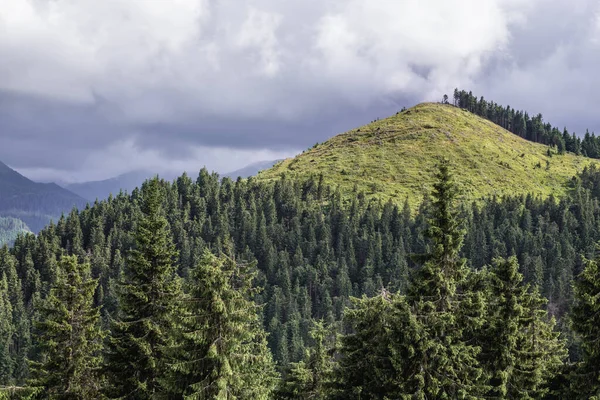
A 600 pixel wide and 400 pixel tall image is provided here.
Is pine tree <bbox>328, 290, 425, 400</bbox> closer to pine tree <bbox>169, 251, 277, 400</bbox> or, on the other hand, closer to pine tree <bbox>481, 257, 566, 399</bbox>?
pine tree <bbox>481, 257, 566, 399</bbox>

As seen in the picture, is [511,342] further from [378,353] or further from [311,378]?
[311,378]

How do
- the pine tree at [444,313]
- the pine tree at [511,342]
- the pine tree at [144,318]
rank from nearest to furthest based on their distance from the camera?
1. the pine tree at [444,313]
2. the pine tree at [144,318]
3. the pine tree at [511,342]

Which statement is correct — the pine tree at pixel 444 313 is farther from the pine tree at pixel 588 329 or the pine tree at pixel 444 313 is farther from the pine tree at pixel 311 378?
the pine tree at pixel 311 378

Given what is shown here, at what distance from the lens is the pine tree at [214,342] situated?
26078mm

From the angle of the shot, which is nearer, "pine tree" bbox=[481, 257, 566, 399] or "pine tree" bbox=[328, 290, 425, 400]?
"pine tree" bbox=[328, 290, 425, 400]

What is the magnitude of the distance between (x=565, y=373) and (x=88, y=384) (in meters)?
32.9

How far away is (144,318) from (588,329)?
28.2 meters

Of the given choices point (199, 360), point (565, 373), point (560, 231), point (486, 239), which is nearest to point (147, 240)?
point (199, 360)

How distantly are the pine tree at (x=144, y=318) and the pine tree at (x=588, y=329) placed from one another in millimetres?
25847

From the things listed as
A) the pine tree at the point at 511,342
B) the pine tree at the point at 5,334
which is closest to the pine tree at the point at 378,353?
the pine tree at the point at 511,342

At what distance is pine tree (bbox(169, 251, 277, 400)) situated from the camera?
2608 cm

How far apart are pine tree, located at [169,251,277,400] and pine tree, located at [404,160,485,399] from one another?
9.71m

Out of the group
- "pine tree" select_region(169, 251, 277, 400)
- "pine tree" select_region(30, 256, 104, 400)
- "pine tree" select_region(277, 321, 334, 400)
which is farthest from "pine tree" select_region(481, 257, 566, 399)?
"pine tree" select_region(30, 256, 104, 400)

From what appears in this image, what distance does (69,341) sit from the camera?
3228cm
